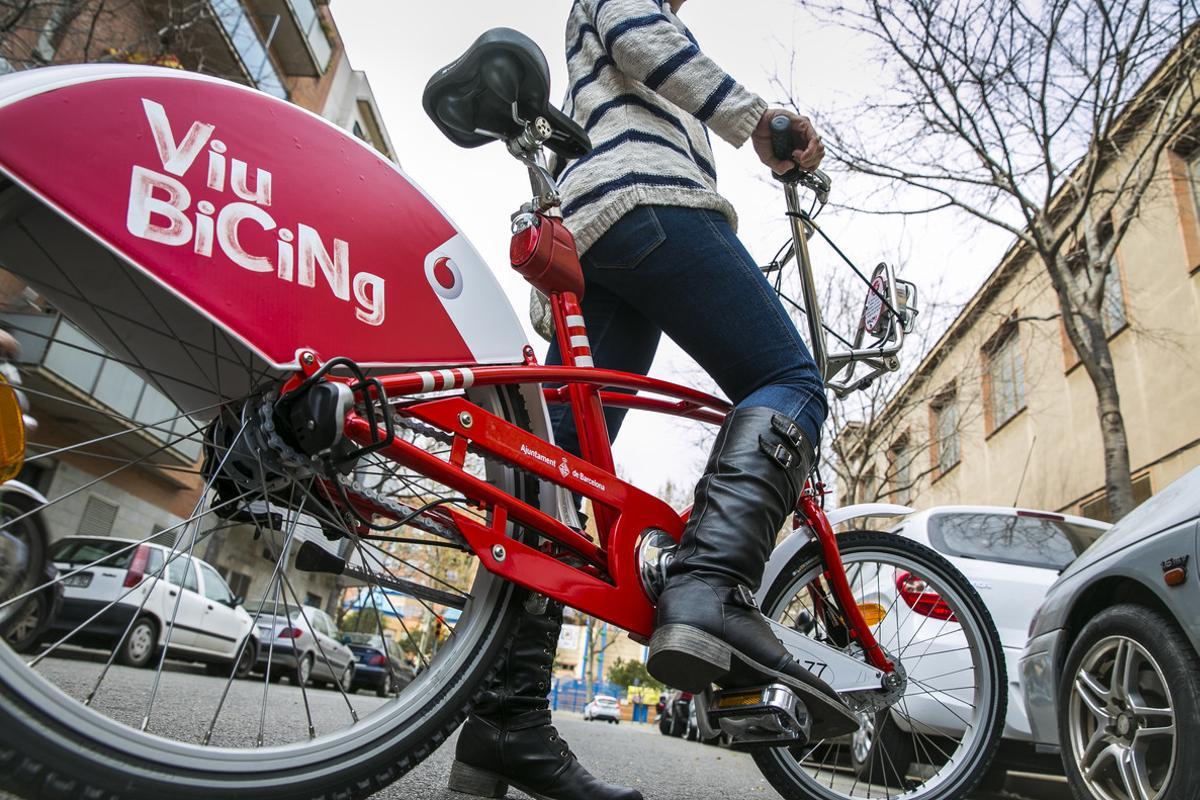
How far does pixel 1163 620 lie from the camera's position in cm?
209

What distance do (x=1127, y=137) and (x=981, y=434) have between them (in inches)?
306

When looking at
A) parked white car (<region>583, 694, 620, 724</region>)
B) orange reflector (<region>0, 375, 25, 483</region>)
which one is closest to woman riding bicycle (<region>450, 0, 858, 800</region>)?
orange reflector (<region>0, 375, 25, 483</region>)

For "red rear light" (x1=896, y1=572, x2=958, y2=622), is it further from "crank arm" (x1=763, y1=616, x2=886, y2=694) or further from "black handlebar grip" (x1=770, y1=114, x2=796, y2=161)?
"black handlebar grip" (x1=770, y1=114, x2=796, y2=161)

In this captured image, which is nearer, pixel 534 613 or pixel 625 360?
pixel 534 613

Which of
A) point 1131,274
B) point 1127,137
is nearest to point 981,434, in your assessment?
point 1131,274

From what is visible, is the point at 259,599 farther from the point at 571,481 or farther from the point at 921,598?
the point at 921,598

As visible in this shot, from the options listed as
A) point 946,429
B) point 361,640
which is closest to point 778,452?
point 361,640

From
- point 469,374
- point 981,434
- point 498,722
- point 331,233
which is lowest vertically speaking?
point 498,722

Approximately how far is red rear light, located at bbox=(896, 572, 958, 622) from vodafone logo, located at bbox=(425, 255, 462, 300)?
1543 mm

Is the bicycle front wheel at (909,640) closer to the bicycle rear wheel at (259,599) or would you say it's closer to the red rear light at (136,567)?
the bicycle rear wheel at (259,599)

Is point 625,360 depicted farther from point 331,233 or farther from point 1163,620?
point 1163,620

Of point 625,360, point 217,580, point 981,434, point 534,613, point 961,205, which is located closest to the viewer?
point 534,613

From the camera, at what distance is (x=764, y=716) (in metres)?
1.81

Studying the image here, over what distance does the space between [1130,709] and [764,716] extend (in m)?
1.05
